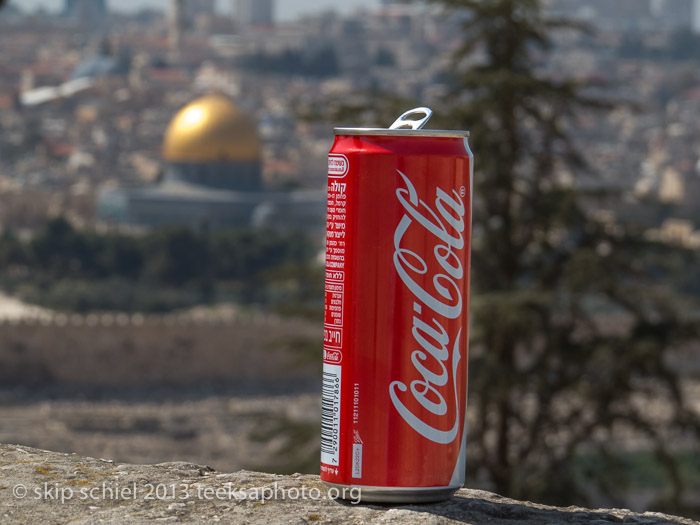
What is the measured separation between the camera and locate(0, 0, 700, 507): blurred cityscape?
461 inches

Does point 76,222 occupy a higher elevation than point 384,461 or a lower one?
lower

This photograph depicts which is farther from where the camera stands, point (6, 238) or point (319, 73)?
point (319, 73)

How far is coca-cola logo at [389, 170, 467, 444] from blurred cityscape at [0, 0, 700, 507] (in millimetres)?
5228

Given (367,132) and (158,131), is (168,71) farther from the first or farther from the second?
(367,132)

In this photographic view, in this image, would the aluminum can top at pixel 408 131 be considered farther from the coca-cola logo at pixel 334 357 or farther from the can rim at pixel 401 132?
the coca-cola logo at pixel 334 357

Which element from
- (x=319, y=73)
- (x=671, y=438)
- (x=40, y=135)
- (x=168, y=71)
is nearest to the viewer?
(x=671, y=438)

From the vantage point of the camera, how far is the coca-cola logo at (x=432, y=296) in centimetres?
203

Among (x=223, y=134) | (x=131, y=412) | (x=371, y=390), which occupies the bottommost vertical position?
(x=131, y=412)

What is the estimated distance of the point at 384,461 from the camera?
2039 millimetres

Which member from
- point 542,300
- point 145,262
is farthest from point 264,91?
point 542,300

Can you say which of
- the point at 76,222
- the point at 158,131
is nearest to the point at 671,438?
the point at 76,222

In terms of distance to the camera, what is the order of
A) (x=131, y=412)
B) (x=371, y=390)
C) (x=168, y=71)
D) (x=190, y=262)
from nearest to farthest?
(x=371, y=390) < (x=131, y=412) < (x=190, y=262) < (x=168, y=71)

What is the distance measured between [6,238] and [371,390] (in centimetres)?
3730

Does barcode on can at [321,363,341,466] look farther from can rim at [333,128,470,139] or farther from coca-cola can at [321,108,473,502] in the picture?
can rim at [333,128,470,139]
